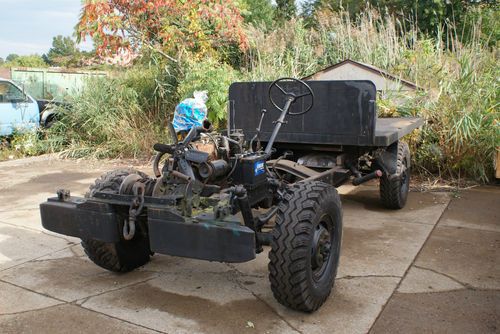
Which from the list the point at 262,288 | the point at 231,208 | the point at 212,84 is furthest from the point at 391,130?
the point at 212,84

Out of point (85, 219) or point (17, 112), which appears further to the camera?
point (17, 112)

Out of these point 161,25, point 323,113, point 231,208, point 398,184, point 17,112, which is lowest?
point 398,184

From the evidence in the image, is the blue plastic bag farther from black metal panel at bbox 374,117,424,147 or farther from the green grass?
black metal panel at bbox 374,117,424,147

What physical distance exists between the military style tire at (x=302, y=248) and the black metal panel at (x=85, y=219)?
1026mm

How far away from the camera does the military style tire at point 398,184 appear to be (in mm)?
5312

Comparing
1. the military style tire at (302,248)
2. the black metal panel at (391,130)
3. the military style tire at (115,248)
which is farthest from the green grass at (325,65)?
the military style tire at (115,248)

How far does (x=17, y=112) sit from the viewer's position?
401 inches

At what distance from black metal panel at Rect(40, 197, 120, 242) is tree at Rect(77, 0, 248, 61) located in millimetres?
6633

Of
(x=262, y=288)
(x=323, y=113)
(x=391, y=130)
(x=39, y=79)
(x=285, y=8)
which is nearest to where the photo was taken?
(x=262, y=288)

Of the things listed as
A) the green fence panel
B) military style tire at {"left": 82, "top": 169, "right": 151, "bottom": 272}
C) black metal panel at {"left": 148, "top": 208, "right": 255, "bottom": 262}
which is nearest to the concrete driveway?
military style tire at {"left": 82, "top": 169, "right": 151, "bottom": 272}

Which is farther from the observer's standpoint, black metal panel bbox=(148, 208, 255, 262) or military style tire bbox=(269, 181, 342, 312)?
military style tire bbox=(269, 181, 342, 312)

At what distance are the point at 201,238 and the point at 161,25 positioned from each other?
7684 millimetres

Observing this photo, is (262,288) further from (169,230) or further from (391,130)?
(391,130)

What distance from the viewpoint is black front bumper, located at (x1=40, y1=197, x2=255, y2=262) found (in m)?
2.81
